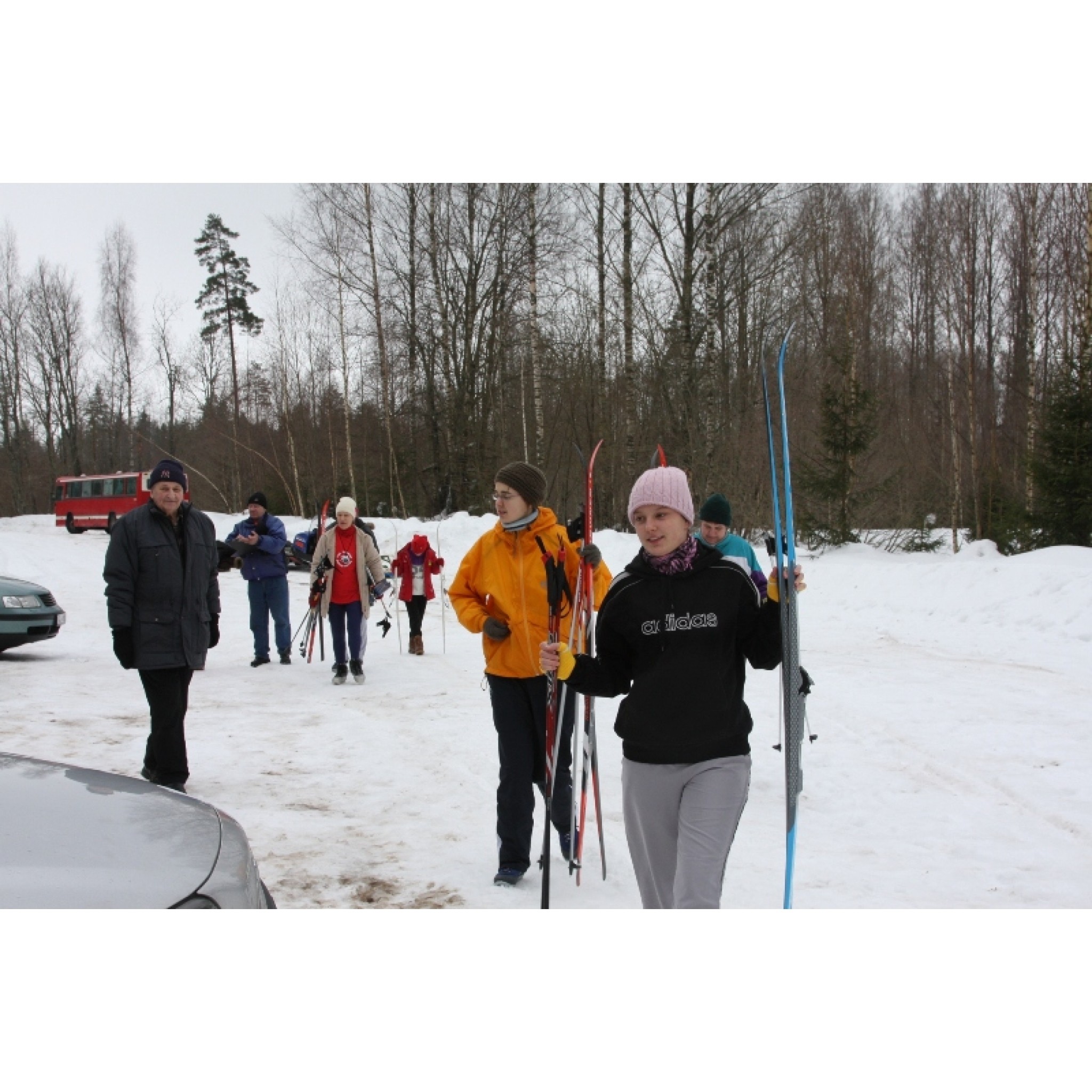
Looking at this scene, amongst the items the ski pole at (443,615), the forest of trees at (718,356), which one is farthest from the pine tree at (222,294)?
the ski pole at (443,615)

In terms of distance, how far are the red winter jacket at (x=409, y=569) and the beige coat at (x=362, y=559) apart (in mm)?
1885

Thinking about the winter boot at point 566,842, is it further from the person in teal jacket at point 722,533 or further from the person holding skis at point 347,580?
the person holding skis at point 347,580

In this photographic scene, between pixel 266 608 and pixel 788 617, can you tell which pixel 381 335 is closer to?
pixel 266 608

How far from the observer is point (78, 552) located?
24.8 m

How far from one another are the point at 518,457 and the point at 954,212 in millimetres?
15483

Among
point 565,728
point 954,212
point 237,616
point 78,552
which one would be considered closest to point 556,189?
point 954,212

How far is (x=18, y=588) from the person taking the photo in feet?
34.3

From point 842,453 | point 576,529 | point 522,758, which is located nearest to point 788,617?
point 522,758

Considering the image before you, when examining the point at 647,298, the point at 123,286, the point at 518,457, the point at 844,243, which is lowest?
the point at 518,457

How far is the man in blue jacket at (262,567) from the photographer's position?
10273 mm

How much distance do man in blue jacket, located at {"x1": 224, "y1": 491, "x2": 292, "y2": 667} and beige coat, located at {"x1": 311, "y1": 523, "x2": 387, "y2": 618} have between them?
815mm

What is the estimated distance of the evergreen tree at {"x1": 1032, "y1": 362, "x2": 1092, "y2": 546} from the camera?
1535 cm

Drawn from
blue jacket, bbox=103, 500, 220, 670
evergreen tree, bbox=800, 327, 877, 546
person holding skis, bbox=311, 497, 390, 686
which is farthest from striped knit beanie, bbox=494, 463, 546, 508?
evergreen tree, bbox=800, 327, 877, 546
